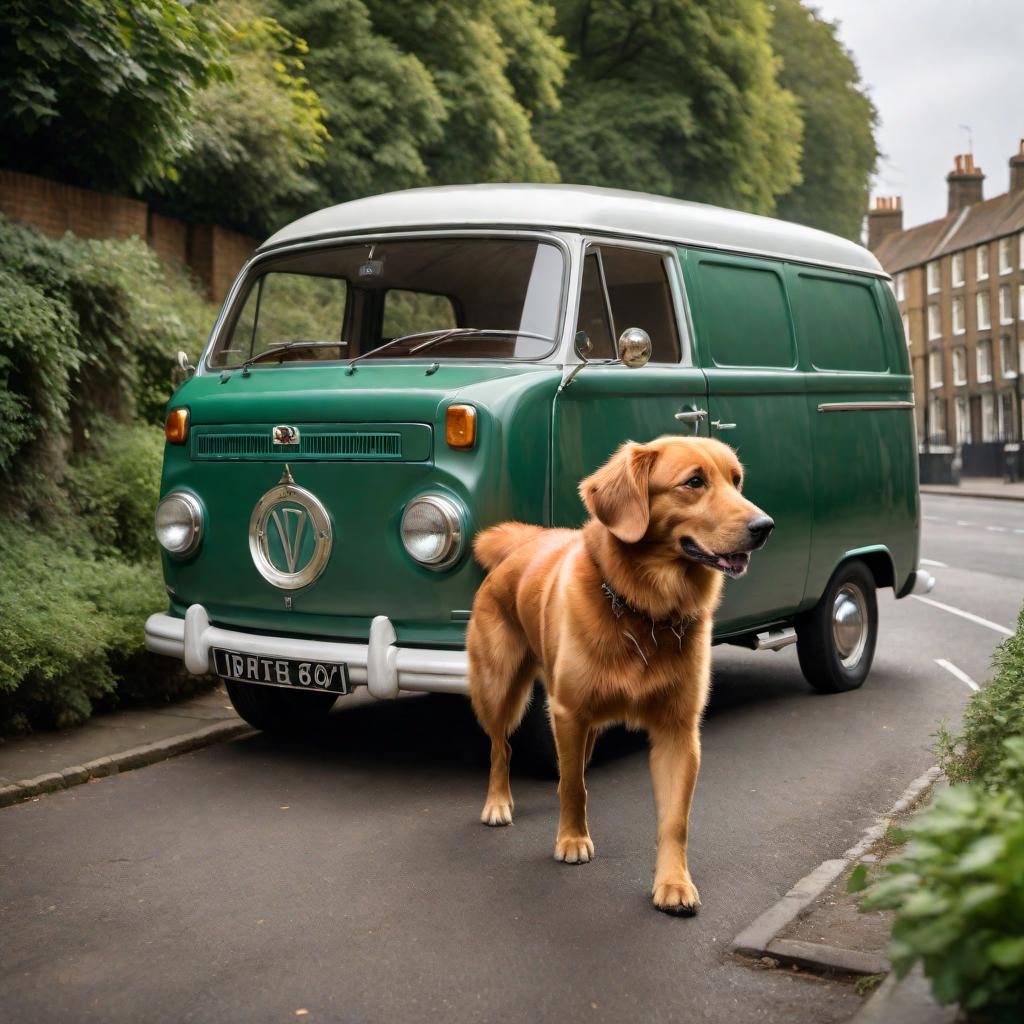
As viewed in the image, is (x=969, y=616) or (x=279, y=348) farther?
(x=969, y=616)

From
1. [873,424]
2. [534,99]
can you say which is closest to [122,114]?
[873,424]

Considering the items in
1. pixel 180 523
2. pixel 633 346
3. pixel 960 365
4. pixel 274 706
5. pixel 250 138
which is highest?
pixel 250 138

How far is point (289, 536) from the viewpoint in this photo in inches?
253

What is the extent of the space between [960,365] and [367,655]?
67625 mm

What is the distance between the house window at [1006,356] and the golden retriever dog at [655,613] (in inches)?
2442

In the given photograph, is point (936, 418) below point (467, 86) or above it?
below

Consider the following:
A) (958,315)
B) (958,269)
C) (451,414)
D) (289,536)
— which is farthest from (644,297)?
(958,269)

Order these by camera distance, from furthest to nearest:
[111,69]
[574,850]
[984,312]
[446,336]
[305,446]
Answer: [984,312] → [111,69] → [446,336] → [305,446] → [574,850]

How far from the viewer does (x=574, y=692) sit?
16.1 feet

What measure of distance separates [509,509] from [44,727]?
2943mm

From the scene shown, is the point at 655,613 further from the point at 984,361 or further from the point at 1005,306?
the point at 984,361

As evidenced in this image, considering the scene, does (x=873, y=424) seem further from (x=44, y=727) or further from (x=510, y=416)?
(x=44, y=727)

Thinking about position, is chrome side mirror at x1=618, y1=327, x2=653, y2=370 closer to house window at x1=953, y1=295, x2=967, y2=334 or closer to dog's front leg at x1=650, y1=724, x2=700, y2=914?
dog's front leg at x1=650, y1=724, x2=700, y2=914

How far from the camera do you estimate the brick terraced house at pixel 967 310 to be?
208 ft
